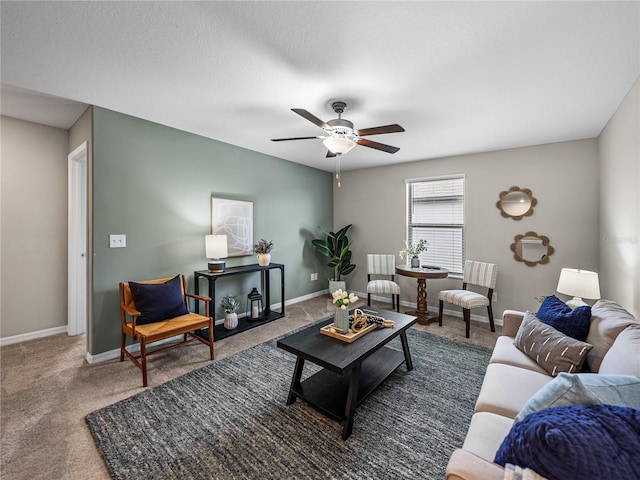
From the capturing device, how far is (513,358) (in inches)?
75.4

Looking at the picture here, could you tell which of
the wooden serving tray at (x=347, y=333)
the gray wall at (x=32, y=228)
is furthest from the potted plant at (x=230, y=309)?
the gray wall at (x=32, y=228)

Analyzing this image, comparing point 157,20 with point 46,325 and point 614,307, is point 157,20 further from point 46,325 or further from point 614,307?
point 46,325

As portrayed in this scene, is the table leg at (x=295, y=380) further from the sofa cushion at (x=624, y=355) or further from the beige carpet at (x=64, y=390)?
the sofa cushion at (x=624, y=355)

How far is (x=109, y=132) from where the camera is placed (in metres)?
2.72

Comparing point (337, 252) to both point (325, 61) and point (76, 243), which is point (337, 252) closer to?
point (325, 61)

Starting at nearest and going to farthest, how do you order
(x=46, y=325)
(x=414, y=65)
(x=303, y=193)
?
(x=414, y=65), (x=46, y=325), (x=303, y=193)

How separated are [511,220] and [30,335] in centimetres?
621

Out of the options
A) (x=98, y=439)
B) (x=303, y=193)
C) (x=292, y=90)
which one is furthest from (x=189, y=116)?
(x=98, y=439)

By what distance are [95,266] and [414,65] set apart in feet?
10.8

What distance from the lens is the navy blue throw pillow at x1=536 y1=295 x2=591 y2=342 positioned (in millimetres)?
1799

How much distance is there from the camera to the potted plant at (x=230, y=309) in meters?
3.49

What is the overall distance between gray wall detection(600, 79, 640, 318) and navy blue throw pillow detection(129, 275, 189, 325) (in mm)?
3975

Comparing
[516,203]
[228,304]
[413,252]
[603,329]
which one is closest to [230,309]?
[228,304]

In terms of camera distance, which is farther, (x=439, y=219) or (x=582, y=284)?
(x=439, y=219)
